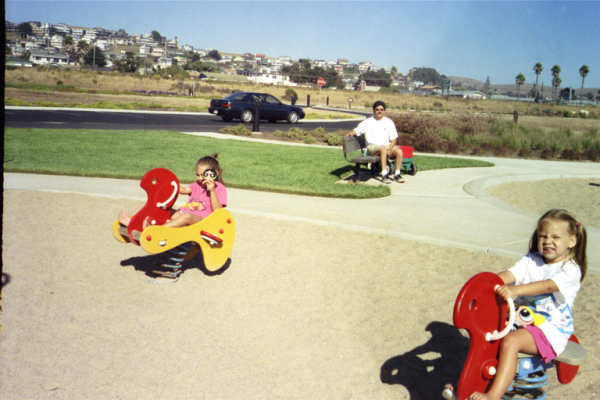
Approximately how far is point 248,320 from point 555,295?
243 cm

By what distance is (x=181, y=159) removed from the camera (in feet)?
40.1

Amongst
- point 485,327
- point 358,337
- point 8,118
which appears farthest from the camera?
point 8,118

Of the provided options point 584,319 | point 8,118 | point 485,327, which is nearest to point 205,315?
point 485,327

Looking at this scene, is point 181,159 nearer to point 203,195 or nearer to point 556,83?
point 203,195

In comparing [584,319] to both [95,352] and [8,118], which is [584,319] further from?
[8,118]

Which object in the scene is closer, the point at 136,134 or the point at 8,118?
the point at 136,134

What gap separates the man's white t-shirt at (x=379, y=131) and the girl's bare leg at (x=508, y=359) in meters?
7.98

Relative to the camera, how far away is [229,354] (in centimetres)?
399

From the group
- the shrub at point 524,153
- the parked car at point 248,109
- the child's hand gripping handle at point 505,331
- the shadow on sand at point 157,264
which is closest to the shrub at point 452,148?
the shrub at point 524,153

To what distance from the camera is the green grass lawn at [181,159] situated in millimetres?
9969

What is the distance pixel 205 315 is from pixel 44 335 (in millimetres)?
1248

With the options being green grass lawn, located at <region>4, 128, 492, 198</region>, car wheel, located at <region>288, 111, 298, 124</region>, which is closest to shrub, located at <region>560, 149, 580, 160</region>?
green grass lawn, located at <region>4, 128, 492, 198</region>

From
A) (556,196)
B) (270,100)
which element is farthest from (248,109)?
(556,196)

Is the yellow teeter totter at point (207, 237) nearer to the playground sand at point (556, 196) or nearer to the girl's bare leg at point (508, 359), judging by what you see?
the girl's bare leg at point (508, 359)
